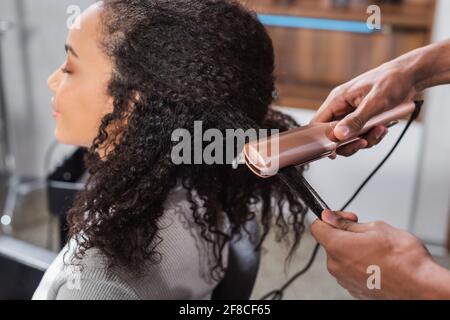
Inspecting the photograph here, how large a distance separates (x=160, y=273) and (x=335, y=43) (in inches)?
52.4

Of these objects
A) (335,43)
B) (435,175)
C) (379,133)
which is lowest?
(435,175)

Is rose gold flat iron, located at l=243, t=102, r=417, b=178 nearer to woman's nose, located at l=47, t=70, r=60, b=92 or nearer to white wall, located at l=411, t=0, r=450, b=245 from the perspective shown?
woman's nose, located at l=47, t=70, r=60, b=92

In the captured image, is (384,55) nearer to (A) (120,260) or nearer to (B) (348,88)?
(B) (348,88)

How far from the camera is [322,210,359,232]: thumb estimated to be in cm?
55

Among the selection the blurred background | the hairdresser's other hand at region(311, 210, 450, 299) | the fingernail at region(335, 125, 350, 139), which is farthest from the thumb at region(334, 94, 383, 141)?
the blurred background

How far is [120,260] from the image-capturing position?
702 millimetres

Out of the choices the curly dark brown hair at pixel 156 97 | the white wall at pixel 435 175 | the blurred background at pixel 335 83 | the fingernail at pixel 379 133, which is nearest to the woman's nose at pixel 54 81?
the curly dark brown hair at pixel 156 97

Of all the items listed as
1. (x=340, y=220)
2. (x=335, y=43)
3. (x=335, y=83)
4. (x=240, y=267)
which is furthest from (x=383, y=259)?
(x=335, y=43)

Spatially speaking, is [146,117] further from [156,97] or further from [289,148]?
[289,148]

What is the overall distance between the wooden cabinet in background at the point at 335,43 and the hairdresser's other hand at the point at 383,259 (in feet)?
3.36

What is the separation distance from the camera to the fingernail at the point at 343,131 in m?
0.61

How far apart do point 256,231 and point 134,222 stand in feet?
0.99

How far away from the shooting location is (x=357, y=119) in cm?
64
